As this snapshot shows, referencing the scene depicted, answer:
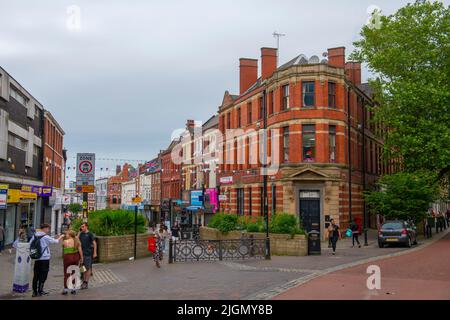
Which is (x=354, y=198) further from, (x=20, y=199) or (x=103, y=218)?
(x=20, y=199)

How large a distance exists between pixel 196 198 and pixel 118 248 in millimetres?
33116

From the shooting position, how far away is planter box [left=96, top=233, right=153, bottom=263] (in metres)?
20.8

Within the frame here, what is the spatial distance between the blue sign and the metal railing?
31863 mm

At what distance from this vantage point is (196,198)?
54.4 metres

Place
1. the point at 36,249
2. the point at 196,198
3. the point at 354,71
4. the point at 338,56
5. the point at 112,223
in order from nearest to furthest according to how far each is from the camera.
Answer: the point at 36,249, the point at 112,223, the point at 338,56, the point at 354,71, the point at 196,198

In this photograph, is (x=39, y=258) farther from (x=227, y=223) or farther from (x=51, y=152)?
(x=51, y=152)

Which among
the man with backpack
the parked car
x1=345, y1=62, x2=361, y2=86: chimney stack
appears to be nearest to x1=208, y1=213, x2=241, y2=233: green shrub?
the parked car

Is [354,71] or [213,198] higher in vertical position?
[354,71]

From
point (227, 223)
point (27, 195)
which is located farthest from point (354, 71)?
point (27, 195)

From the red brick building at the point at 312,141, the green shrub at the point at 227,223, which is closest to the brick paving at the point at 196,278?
the green shrub at the point at 227,223

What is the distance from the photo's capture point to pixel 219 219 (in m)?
29.4

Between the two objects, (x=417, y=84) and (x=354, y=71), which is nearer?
(x=417, y=84)
